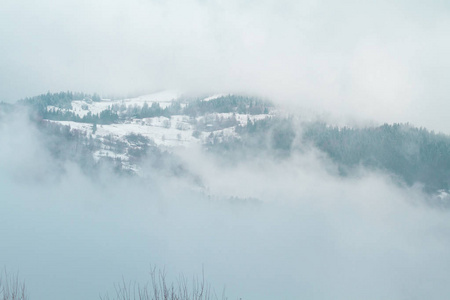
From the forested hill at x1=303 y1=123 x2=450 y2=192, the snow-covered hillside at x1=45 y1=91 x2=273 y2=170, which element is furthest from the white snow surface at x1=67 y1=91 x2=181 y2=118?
the forested hill at x1=303 y1=123 x2=450 y2=192

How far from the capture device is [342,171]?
146 m

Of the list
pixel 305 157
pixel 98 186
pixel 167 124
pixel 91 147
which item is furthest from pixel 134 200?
pixel 305 157

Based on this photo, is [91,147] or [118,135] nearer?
[91,147]

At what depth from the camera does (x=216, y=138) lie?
13550cm

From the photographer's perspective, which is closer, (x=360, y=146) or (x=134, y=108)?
(x=360, y=146)

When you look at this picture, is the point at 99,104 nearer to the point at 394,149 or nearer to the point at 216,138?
the point at 216,138

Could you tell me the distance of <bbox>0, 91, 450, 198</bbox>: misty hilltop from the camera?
116500 mm

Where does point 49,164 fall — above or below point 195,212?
above

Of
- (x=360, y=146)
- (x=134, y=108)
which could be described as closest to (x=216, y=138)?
(x=134, y=108)

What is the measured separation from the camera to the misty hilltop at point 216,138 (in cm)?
11650

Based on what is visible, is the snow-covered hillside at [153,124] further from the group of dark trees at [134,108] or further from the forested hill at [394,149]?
the forested hill at [394,149]

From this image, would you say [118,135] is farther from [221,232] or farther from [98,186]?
[221,232]

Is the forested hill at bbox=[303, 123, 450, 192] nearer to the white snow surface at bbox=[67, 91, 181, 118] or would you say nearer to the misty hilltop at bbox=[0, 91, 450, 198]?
the misty hilltop at bbox=[0, 91, 450, 198]

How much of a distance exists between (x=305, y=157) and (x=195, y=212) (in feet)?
162
